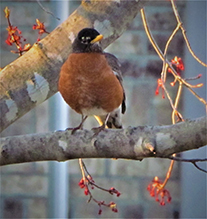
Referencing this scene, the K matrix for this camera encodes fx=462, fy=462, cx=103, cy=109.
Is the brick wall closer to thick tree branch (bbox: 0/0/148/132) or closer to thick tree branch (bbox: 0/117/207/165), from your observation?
thick tree branch (bbox: 0/0/148/132)

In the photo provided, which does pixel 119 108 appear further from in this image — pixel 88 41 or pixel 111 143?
pixel 111 143

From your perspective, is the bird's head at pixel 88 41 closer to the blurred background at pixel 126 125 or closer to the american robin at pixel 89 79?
the american robin at pixel 89 79

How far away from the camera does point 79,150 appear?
1.43m

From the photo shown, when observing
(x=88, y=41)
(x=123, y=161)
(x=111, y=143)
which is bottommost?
(x=111, y=143)

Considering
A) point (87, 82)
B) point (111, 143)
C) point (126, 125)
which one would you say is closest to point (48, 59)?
point (87, 82)

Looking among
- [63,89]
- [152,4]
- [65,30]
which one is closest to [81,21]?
[65,30]

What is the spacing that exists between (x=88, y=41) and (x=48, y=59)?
0.20 meters

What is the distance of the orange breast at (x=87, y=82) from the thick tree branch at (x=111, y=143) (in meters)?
0.44

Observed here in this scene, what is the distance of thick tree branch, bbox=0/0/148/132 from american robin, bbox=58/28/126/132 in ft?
0.14

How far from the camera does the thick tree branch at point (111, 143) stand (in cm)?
126

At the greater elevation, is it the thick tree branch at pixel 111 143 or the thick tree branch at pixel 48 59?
the thick tree branch at pixel 48 59

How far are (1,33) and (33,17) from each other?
10.6 inches

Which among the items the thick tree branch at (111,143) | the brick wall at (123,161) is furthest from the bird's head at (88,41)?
the brick wall at (123,161)

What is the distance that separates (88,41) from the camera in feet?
6.35
